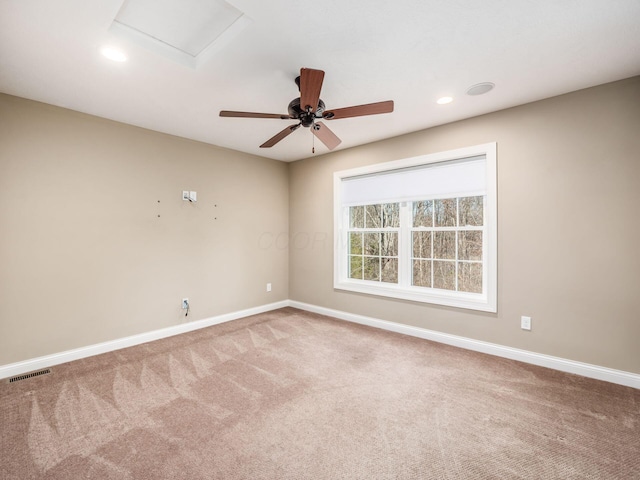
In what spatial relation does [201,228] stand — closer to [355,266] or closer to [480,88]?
[355,266]

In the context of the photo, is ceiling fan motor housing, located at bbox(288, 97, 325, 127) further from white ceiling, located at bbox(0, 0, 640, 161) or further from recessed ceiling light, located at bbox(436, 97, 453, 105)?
recessed ceiling light, located at bbox(436, 97, 453, 105)

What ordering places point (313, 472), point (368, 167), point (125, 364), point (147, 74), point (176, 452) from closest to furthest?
1. point (313, 472)
2. point (176, 452)
3. point (147, 74)
4. point (125, 364)
5. point (368, 167)

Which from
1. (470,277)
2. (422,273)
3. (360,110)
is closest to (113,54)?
(360,110)

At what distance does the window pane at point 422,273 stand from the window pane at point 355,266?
90 cm

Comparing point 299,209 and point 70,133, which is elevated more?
point 70,133

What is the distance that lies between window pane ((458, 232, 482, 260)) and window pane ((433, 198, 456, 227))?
0.63 feet

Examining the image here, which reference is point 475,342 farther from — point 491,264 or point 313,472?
point 313,472

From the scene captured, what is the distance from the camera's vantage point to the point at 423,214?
12.5 ft

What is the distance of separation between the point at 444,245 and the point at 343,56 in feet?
8.10

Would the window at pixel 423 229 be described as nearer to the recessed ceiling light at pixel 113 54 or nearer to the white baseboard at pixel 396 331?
the white baseboard at pixel 396 331

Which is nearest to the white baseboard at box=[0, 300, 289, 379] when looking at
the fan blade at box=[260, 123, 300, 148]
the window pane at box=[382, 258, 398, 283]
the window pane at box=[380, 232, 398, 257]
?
the window pane at box=[382, 258, 398, 283]

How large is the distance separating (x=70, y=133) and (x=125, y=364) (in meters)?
2.46

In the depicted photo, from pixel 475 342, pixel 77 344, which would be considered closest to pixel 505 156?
pixel 475 342

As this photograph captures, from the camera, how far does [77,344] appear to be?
3082 millimetres
